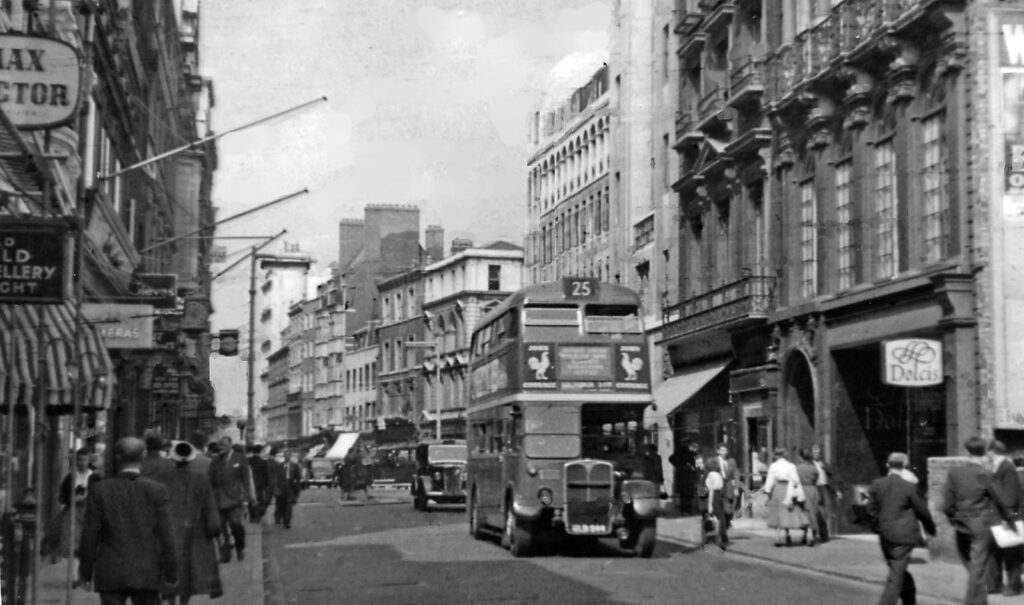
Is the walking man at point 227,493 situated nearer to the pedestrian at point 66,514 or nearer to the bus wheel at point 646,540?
the pedestrian at point 66,514

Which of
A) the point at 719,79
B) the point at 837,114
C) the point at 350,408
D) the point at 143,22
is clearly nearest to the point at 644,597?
the point at 837,114

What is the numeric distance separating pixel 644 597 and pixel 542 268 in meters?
55.3

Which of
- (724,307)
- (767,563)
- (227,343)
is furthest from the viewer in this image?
(227,343)

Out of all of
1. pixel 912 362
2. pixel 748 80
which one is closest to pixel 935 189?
pixel 912 362

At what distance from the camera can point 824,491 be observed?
96.8 feet

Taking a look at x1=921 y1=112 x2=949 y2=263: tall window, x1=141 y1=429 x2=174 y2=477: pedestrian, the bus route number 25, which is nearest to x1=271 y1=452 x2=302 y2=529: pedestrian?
the bus route number 25

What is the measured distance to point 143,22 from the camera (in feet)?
145

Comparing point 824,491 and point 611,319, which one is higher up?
point 611,319

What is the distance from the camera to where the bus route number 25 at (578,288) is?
86.5ft

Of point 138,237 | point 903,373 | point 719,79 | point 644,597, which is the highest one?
point 719,79

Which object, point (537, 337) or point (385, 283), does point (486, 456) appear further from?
point (385, 283)

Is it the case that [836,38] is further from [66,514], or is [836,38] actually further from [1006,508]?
[66,514]

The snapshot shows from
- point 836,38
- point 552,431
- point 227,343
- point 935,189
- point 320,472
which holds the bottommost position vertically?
point 320,472

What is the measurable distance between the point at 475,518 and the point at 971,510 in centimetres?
1556
